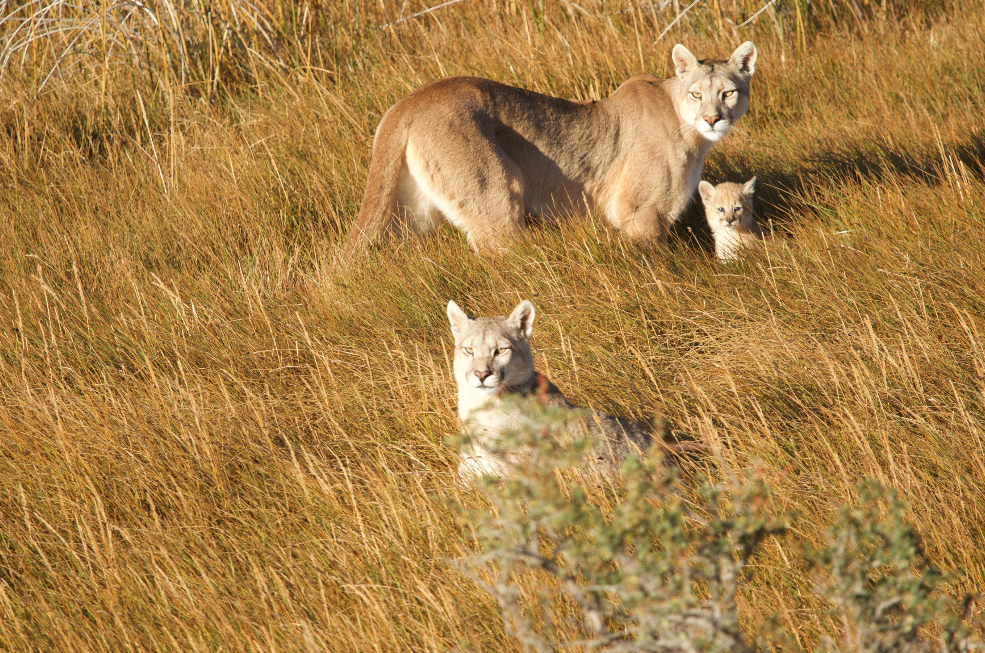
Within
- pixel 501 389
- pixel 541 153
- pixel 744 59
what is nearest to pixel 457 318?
pixel 501 389

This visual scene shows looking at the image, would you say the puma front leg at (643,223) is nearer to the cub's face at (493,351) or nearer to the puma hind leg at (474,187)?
the puma hind leg at (474,187)

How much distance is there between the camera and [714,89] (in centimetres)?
504

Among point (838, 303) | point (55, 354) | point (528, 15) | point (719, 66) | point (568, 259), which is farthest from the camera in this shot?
point (528, 15)

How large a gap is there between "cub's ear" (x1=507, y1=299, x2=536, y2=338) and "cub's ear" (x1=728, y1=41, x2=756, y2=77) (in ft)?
8.87

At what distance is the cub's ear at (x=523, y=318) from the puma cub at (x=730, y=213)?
6.04ft

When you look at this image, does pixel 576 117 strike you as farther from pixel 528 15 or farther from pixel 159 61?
pixel 159 61

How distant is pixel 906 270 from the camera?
148 inches

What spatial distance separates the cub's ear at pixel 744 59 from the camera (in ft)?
16.8

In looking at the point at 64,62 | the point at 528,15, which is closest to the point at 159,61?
the point at 64,62

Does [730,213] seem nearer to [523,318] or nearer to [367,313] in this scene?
[523,318]

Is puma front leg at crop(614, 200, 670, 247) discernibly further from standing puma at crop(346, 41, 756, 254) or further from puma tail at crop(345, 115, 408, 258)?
puma tail at crop(345, 115, 408, 258)

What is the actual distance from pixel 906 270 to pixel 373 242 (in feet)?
9.37

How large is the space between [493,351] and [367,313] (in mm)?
1135

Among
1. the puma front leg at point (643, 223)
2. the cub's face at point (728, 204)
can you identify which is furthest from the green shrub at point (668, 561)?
the cub's face at point (728, 204)
